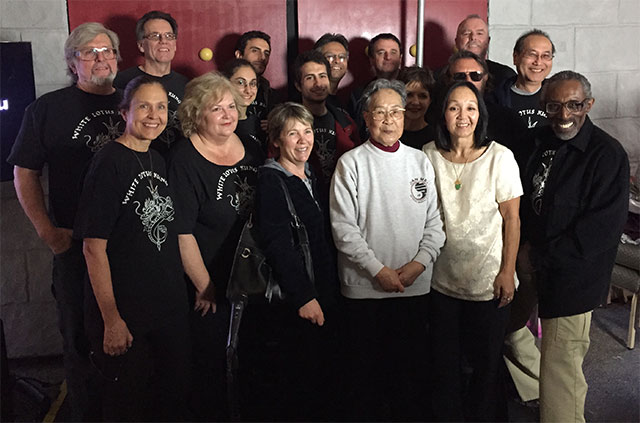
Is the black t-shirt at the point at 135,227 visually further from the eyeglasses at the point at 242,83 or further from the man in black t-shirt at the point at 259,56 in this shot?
the man in black t-shirt at the point at 259,56

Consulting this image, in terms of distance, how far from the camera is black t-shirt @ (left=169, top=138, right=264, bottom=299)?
2.30 meters

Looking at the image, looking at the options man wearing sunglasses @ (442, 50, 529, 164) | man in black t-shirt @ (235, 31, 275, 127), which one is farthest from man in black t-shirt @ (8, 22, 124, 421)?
man wearing sunglasses @ (442, 50, 529, 164)

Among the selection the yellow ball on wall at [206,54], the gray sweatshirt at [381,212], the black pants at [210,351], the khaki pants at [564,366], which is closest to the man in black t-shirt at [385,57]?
the yellow ball on wall at [206,54]

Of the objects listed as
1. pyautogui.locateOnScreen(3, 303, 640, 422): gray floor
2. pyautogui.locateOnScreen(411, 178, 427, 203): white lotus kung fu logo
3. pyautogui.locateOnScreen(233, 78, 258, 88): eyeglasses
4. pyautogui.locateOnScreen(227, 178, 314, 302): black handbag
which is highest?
pyautogui.locateOnScreen(233, 78, 258, 88): eyeglasses

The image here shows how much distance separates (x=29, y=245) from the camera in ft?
11.0

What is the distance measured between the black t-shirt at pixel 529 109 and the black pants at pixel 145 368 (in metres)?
1.69

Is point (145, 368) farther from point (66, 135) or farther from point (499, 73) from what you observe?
point (499, 73)

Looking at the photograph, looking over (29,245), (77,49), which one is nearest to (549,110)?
(77,49)

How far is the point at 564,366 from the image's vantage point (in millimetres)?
2383

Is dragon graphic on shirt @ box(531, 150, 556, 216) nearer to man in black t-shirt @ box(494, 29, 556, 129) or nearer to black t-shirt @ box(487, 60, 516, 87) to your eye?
man in black t-shirt @ box(494, 29, 556, 129)

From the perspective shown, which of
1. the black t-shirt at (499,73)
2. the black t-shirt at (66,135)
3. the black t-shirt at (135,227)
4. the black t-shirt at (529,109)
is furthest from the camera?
the black t-shirt at (499,73)

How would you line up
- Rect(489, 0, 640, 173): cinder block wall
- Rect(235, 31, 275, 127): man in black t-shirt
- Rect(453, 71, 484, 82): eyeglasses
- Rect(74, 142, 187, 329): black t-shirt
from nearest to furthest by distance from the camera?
Rect(74, 142, 187, 329): black t-shirt → Rect(453, 71, 484, 82): eyeglasses → Rect(235, 31, 275, 127): man in black t-shirt → Rect(489, 0, 640, 173): cinder block wall

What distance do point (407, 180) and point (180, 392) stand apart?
110 centimetres

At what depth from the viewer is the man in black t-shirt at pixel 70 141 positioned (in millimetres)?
2502
